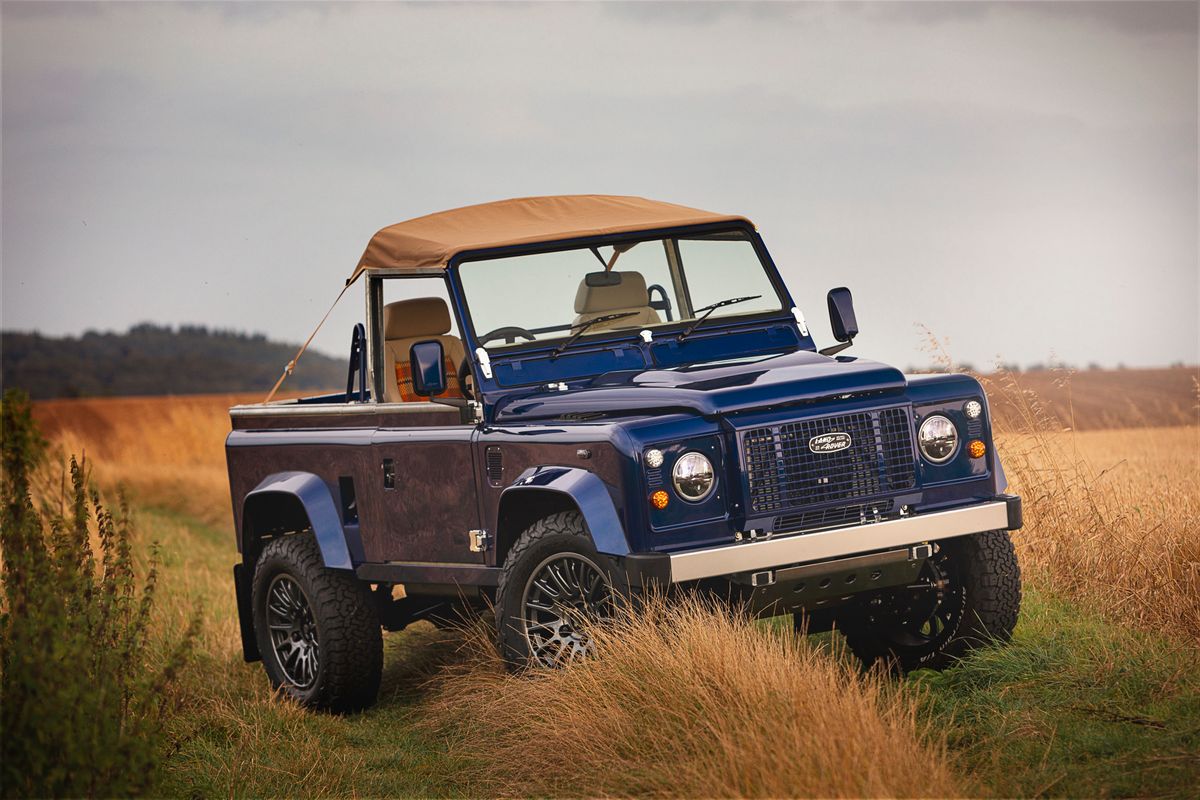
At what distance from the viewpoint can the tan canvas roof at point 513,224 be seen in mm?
7766

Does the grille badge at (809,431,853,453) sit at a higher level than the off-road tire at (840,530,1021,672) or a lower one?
higher

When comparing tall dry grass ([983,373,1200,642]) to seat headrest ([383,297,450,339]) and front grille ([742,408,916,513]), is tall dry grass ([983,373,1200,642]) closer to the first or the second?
front grille ([742,408,916,513])

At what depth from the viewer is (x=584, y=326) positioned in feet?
25.0

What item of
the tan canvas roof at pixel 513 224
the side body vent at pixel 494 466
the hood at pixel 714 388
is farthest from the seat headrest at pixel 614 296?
the side body vent at pixel 494 466

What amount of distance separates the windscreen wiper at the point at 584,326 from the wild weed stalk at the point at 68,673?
226 cm

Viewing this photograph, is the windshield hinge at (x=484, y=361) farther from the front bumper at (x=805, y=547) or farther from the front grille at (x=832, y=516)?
the front grille at (x=832, y=516)

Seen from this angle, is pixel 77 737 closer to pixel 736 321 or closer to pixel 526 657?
pixel 526 657

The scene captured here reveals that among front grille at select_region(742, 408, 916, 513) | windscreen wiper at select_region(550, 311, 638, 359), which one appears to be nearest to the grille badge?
front grille at select_region(742, 408, 916, 513)

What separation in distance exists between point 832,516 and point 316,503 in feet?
9.92

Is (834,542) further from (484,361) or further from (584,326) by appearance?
(484,361)

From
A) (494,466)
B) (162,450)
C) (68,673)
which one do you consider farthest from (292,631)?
(162,450)

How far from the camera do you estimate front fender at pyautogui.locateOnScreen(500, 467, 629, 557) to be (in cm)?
619

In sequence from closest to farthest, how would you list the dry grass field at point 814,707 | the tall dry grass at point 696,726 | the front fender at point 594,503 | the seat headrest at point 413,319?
the tall dry grass at point 696,726, the dry grass field at point 814,707, the front fender at point 594,503, the seat headrest at point 413,319

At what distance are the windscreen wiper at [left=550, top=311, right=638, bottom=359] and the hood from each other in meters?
0.27
